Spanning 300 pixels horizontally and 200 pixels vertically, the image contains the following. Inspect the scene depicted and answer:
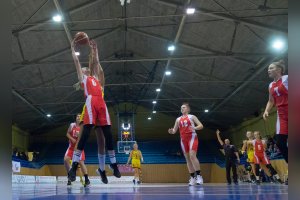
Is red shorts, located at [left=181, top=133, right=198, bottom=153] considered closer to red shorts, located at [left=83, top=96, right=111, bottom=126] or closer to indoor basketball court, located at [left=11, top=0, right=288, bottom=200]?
indoor basketball court, located at [left=11, top=0, right=288, bottom=200]

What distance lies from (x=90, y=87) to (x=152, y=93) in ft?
91.5

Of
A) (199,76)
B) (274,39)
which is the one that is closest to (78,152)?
(274,39)

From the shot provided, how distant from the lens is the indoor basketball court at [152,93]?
18.0 ft

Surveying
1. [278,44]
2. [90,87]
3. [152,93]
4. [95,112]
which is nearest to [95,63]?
[90,87]

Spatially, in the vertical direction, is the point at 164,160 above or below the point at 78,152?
below

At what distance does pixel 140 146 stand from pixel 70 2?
23347mm

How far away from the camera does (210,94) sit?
29062 millimetres

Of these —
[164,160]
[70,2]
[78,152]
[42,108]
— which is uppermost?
[70,2]

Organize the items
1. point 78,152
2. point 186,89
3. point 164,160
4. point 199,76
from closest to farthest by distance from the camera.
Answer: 1. point 78,152
2. point 199,76
3. point 186,89
4. point 164,160

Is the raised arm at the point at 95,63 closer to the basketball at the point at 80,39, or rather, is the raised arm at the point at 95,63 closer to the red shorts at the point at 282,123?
the basketball at the point at 80,39

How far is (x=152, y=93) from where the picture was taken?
33.1m

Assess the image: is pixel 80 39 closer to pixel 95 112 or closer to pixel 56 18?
pixel 95 112

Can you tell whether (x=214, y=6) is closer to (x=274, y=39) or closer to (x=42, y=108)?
(x=274, y=39)

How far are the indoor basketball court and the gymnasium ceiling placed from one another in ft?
0.22
